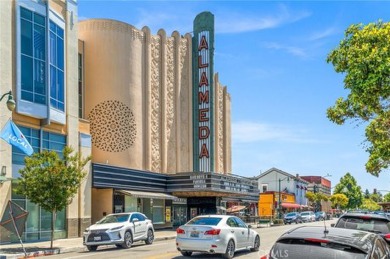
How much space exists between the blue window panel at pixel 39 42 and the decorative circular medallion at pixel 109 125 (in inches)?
425

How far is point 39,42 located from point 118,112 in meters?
11.9

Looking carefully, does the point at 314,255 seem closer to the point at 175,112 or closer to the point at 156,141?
the point at 156,141

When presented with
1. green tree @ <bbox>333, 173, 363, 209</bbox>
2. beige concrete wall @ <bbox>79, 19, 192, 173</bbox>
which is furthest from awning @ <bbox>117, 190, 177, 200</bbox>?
green tree @ <bbox>333, 173, 363, 209</bbox>

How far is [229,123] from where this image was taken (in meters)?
60.7

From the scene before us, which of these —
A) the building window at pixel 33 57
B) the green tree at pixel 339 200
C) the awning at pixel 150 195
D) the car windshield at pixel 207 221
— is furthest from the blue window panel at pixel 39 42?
the green tree at pixel 339 200

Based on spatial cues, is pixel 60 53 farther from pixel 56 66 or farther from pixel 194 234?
pixel 194 234

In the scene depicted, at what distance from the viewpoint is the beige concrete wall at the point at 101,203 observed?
39.5 meters

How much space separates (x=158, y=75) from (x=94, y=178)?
13.3 meters

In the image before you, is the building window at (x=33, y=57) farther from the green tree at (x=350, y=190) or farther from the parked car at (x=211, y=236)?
the green tree at (x=350, y=190)

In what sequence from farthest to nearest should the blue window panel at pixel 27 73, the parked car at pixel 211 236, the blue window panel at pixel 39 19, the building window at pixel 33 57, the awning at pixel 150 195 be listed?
the awning at pixel 150 195 → the blue window panel at pixel 39 19 → the building window at pixel 33 57 → the blue window panel at pixel 27 73 → the parked car at pixel 211 236

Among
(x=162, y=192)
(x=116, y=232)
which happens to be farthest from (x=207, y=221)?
(x=162, y=192)

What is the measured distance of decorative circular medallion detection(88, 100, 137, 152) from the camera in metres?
41.6

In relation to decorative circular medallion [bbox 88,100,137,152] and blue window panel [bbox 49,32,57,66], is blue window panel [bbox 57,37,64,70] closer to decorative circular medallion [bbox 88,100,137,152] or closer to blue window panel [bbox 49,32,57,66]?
blue window panel [bbox 49,32,57,66]

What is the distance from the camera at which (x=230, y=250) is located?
1844cm
